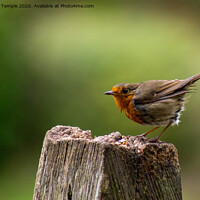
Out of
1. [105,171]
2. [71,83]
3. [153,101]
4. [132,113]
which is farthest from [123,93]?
[71,83]

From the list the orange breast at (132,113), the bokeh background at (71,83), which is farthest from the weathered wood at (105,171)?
the bokeh background at (71,83)

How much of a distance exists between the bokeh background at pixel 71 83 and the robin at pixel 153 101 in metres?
2.75

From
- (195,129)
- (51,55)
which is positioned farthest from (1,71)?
(195,129)

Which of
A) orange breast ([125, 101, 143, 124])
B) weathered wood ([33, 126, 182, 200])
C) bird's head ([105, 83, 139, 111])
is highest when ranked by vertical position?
bird's head ([105, 83, 139, 111])

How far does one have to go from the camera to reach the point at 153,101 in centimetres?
411

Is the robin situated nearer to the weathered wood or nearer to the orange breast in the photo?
the orange breast

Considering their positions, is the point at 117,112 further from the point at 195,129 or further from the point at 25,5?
the point at 25,5

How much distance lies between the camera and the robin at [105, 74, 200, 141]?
13.1 feet

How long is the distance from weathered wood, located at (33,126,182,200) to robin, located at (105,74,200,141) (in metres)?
1.69

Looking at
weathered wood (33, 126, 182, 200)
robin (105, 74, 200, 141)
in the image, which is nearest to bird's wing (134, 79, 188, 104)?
robin (105, 74, 200, 141)

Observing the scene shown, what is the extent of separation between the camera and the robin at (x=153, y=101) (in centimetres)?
400

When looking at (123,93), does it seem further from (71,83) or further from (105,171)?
(71,83)

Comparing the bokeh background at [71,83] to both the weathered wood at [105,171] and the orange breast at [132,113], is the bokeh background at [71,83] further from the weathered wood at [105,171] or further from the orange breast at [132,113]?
the weathered wood at [105,171]

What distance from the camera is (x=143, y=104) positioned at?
13.3 ft
